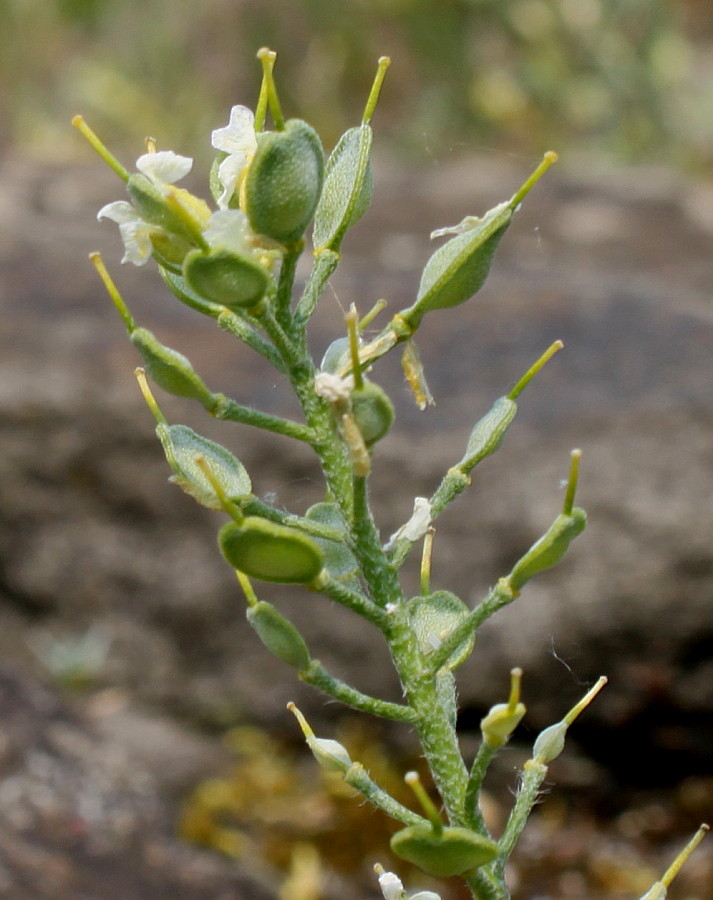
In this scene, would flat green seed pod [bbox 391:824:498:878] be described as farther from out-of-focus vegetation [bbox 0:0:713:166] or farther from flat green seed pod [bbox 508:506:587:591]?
out-of-focus vegetation [bbox 0:0:713:166]

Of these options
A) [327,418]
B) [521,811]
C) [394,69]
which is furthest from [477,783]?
[394,69]

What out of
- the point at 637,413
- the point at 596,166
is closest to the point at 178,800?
the point at 637,413

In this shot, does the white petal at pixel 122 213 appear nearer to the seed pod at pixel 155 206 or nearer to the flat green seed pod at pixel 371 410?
the seed pod at pixel 155 206

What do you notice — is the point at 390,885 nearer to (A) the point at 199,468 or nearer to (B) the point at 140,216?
(A) the point at 199,468

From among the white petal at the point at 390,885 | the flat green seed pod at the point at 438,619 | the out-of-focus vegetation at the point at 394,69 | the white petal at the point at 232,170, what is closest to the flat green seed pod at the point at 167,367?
the white petal at the point at 232,170

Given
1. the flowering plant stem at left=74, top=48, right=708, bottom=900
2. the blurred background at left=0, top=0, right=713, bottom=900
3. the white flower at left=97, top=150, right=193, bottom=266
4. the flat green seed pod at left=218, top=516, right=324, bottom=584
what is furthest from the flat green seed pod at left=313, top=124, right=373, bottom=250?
the blurred background at left=0, top=0, right=713, bottom=900
